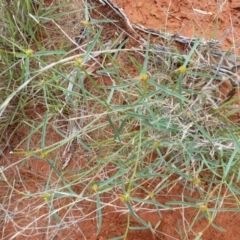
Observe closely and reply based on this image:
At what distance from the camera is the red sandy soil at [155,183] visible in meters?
1.59

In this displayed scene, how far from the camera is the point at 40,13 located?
6.01 feet

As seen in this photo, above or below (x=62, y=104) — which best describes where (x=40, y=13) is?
above

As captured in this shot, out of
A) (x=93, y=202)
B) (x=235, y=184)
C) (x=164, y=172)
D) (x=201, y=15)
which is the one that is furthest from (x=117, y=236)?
(x=201, y=15)

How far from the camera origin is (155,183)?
1612mm

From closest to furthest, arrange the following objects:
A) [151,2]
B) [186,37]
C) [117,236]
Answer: [117,236]
[186,37]
[151,2]

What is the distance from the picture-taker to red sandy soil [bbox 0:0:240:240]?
159 centimetres

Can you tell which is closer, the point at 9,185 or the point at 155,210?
the point at 155,210

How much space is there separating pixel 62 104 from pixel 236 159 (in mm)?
610

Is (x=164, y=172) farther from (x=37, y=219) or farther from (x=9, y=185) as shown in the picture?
(x=9, y=185)

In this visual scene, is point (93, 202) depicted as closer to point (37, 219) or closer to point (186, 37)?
point (37, 219)

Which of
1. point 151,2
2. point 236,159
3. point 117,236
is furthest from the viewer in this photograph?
point 151,2

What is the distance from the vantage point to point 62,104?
1737 mm

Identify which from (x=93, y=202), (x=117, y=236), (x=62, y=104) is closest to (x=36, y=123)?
(x=62, y=104)

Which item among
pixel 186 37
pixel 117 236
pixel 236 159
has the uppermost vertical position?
pixel 186 37
